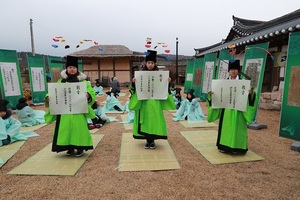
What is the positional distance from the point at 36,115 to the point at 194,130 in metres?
4.90

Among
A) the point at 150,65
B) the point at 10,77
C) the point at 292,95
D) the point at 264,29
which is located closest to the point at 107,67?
the point at 10,77

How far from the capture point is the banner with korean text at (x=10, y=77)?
27.5 feet

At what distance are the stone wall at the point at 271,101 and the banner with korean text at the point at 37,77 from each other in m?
9.99

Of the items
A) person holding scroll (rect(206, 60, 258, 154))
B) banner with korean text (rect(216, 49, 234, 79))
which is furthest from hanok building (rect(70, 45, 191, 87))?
person holding scroll (rect(206, 60, 258, 154))

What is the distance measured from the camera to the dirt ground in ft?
8.86

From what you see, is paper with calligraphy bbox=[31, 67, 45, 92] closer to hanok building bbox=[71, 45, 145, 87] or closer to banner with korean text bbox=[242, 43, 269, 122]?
banner with korean text bbox=[242, 43, 269, 122]

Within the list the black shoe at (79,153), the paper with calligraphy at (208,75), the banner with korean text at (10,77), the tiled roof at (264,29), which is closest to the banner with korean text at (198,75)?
the paper with calligraphy at (208,75)

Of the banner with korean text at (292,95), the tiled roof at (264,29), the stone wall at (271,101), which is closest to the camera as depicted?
the banner with korean text at (292,95)

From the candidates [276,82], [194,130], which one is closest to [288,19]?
[276,82]

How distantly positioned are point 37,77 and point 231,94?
31.6ft

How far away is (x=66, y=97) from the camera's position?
3.74 m

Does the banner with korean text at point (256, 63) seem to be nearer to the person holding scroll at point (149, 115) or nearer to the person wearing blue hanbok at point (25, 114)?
the person holding scroll at point (149, 115)

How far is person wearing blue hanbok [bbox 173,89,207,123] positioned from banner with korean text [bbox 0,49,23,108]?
6.30 meters

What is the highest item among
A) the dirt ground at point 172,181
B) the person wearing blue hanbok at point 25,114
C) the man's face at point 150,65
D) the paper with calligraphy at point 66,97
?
the man's face at point 150,65
